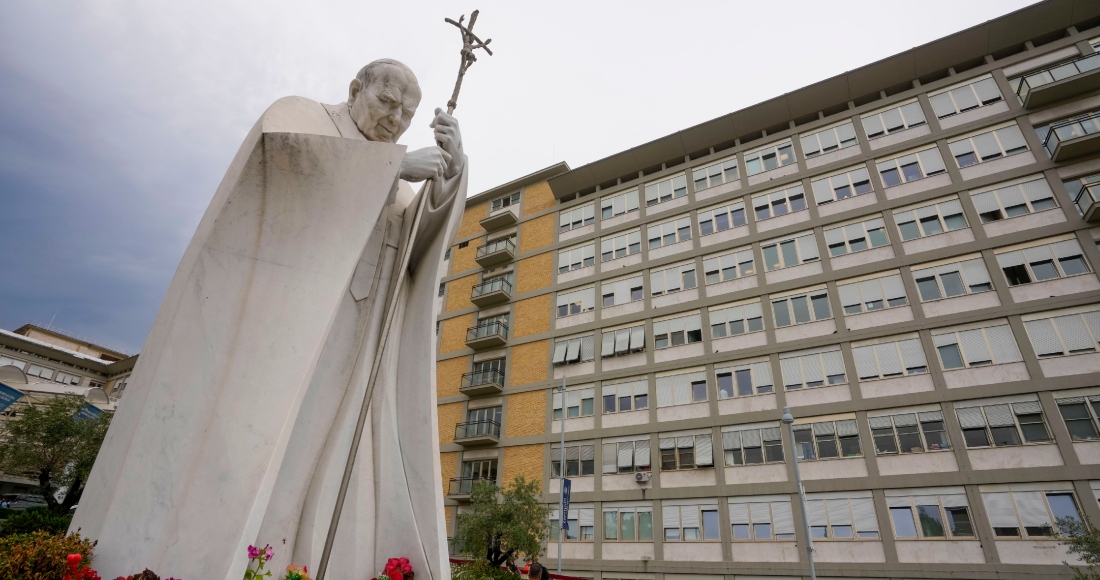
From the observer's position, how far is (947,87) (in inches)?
1099

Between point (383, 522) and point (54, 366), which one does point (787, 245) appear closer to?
point (383, 522)

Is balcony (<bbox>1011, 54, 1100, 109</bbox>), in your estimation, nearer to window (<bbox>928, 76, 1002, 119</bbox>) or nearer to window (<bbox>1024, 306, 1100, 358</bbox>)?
window (<bbox>928, 76, 1002, 119</bbox>)

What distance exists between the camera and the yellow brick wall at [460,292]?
125 ft

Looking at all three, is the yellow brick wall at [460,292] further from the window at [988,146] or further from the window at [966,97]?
the window at [966,97]

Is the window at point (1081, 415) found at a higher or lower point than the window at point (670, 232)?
lower

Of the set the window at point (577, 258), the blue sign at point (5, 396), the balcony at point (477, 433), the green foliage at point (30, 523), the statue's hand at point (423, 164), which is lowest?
the green foliage at point (30, 523)

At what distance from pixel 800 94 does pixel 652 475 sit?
20.5 metres

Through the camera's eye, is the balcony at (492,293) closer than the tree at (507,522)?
No

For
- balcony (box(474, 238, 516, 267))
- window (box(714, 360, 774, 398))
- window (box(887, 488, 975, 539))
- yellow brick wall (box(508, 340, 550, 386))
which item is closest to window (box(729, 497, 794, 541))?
window (box(887, 488, 975, 539))

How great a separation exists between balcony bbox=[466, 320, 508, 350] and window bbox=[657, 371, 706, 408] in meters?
10.1

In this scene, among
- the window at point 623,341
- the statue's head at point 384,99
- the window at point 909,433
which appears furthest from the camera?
the window at point 623,341

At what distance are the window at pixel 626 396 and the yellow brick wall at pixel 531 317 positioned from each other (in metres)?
5.78

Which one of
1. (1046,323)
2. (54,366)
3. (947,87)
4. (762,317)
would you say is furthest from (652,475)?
(54,366)

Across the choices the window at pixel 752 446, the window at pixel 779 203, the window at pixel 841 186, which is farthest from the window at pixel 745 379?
the window at pixel 841 186
